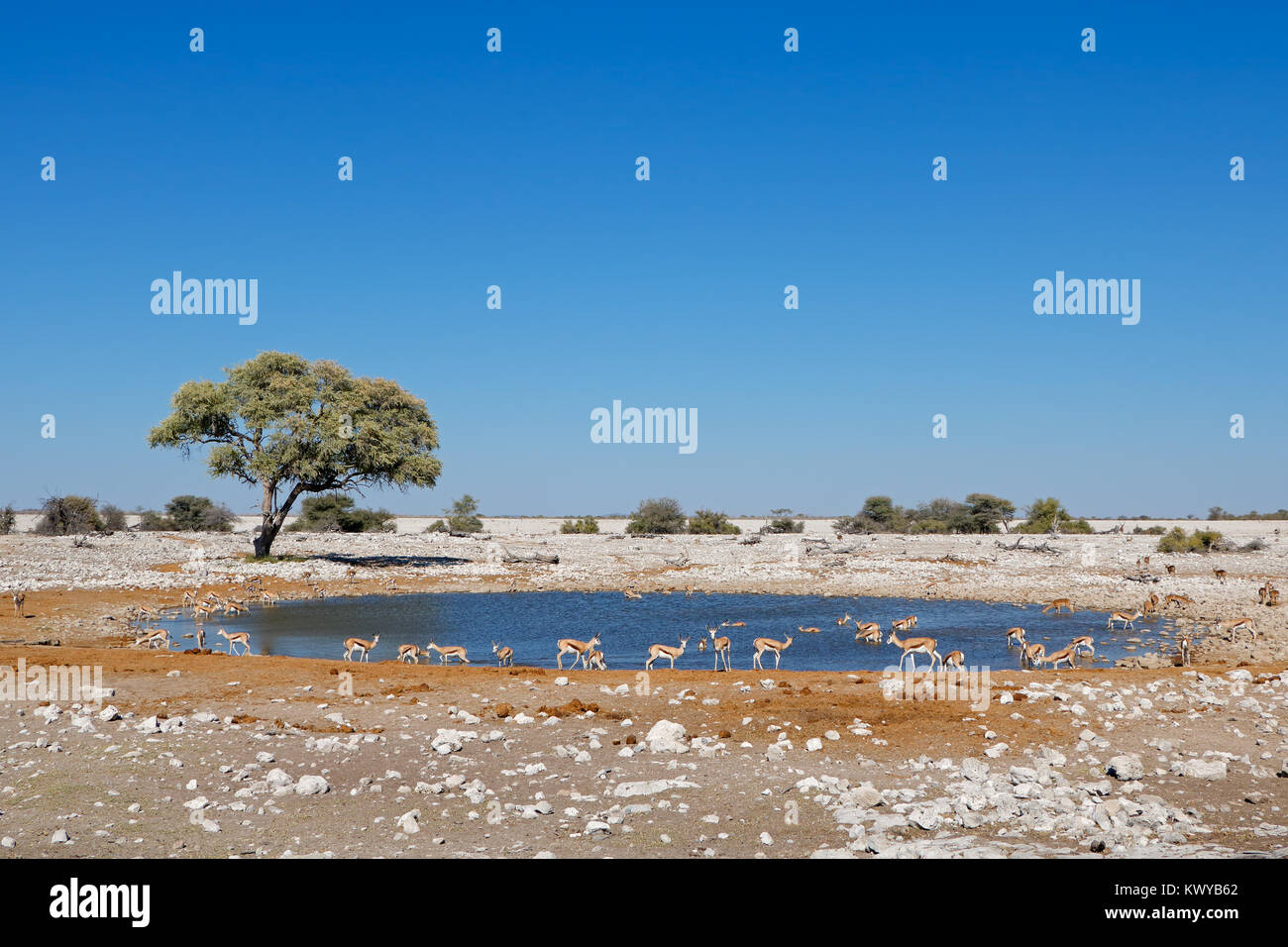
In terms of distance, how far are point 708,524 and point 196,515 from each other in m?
39.8

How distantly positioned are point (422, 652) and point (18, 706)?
9275 millimetres

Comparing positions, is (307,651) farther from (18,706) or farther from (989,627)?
(989,627)

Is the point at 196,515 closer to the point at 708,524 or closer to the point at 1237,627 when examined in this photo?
the point at 708,524

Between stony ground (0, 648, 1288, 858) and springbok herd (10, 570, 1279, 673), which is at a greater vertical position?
stony ground (0, 648, 1288, 858)

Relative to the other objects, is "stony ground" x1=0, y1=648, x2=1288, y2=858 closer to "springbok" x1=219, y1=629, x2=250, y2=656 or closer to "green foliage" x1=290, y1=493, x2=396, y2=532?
"springbok" x1=219, y1=629, x2=250, y2=656

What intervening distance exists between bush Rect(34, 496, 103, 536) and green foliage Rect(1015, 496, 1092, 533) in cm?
6832

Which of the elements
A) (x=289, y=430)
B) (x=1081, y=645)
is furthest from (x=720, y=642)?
(x=289, y=430)

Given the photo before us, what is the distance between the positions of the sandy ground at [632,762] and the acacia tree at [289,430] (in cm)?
2323

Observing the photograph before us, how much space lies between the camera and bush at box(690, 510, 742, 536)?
241 feet

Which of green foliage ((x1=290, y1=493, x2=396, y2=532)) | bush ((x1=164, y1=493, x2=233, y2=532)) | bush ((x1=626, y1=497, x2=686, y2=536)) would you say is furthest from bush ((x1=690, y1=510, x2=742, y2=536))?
bush ((x1=164, y1=493, x2=233, y2=532))

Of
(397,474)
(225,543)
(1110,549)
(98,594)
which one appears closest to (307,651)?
(98,594)

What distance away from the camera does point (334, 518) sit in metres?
68.6

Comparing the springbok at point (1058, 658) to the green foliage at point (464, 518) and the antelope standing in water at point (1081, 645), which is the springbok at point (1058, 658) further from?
the green foliage at point (464, 518)
